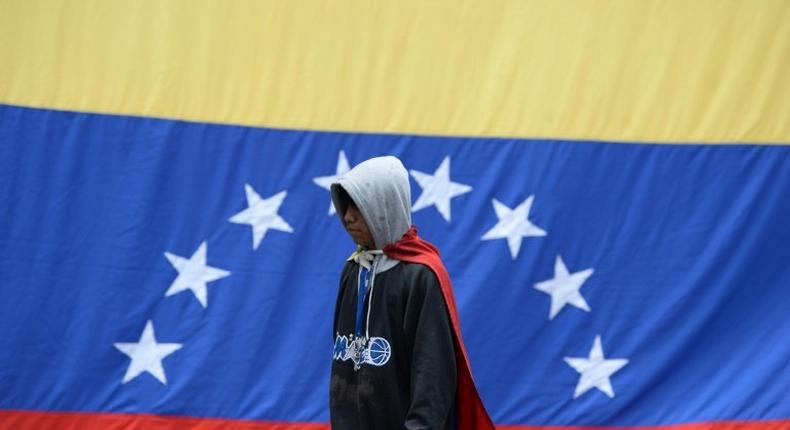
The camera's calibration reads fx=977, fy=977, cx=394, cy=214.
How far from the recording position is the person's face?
2.51m

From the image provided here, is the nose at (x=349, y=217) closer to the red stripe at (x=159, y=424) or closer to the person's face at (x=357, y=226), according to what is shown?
the person's face at (x=357, y=226)

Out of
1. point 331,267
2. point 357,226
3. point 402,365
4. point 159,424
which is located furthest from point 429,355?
point 159,424

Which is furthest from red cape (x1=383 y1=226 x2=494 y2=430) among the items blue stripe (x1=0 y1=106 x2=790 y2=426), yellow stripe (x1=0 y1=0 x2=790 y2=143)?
yellow stripe (x1=0 y1=0 x2=790 y2=143)

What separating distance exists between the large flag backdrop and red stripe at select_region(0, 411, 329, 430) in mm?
12

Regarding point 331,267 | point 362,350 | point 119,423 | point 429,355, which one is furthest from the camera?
point 331,267

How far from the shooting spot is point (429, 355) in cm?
232

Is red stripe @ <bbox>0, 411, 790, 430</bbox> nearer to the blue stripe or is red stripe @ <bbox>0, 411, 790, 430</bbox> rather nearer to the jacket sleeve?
the blue stripe

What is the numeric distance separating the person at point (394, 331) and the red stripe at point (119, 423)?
1468 mm

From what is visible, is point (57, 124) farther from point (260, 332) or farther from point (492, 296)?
point (492, 296)

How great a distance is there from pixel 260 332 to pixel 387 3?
1.44m

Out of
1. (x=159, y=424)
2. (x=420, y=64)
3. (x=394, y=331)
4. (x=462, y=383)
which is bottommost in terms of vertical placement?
(x=159, y=424)

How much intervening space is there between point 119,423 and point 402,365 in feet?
6.17

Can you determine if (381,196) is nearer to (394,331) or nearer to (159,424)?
(394,331)

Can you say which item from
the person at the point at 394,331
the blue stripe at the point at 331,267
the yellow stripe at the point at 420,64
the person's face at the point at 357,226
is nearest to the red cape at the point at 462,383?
the person at the point at 394,331
